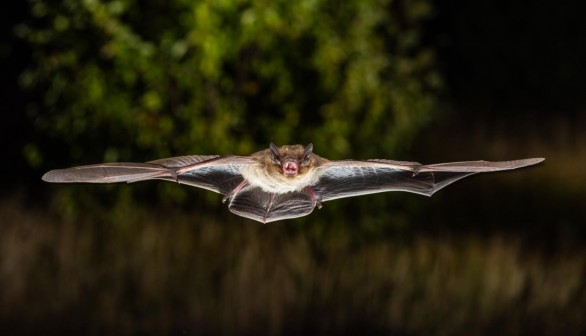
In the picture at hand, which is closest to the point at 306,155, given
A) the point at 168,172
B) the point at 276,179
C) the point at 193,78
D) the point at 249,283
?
the point at 276,179

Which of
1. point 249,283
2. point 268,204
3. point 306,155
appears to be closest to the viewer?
point 306,155

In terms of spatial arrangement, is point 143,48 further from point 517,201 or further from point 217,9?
point 517,201

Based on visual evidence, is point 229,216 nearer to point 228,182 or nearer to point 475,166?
point 228,182

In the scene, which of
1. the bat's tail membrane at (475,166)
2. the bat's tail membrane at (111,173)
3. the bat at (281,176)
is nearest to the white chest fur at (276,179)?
the bat at (281,176)

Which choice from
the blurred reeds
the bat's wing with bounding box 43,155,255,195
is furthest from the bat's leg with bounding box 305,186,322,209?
the blurred reeds

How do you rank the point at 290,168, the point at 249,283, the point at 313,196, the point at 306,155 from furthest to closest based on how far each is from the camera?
the point at 249,283 → the point at 313,196 → the point at 306,155 → the point at 290,168

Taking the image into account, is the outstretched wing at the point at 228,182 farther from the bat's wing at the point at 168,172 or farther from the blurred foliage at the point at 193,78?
the blurred foliage at the point at 193,78
